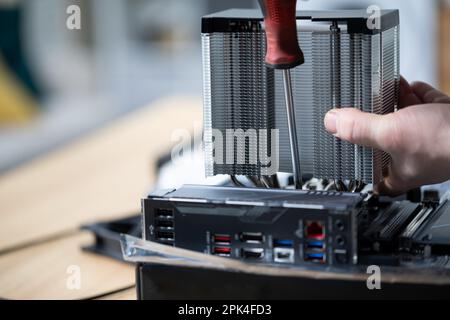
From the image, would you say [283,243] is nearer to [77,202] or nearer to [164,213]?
[164,213]

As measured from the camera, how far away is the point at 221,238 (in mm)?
658

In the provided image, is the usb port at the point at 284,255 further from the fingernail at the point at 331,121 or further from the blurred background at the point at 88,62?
the blurred background at the point at 88,62

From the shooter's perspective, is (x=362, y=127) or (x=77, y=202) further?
(x=77, y=202)

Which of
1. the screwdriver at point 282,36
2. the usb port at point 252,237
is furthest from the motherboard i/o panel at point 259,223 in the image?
the screwdriver at point 282,36

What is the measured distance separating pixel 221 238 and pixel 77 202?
628 millimetres

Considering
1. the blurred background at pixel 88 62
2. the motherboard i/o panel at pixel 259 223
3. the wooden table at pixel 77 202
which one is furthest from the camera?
the blurred background at pixel 88 62

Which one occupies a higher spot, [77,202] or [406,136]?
[406,136]

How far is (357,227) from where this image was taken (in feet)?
2.10

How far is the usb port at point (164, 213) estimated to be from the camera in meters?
0.67

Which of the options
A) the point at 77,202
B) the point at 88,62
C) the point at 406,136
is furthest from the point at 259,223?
→ the point at 88,62

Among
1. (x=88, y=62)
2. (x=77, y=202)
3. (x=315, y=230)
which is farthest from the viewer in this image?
(x=88, y=62)

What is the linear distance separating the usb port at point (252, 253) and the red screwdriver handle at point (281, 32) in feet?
0.49

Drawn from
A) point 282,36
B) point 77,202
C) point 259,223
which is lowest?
point 77,202
